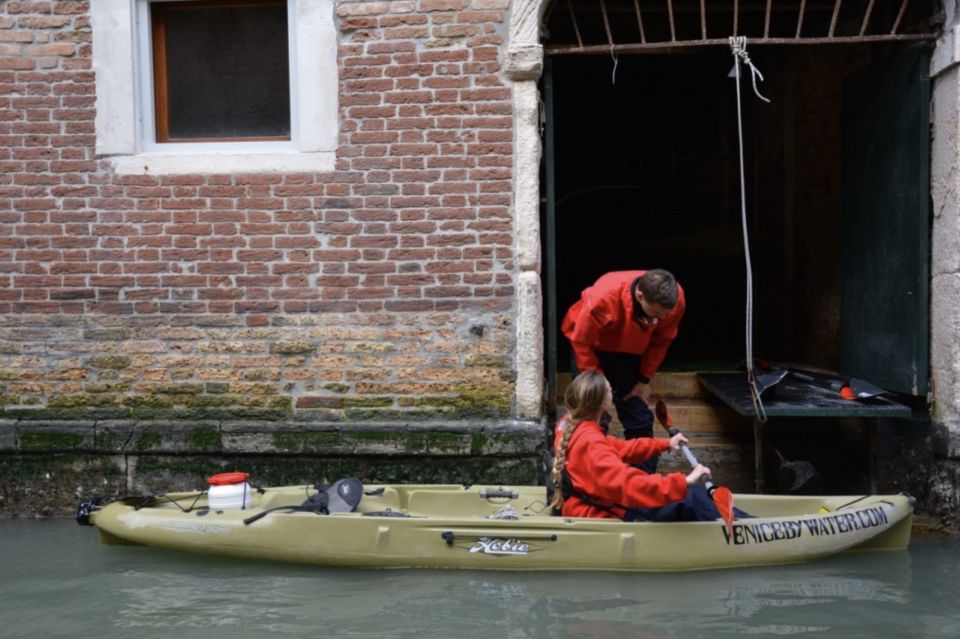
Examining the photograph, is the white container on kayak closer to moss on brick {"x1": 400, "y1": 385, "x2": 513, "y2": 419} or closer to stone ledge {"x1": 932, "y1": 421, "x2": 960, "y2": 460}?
moss on brick {"x1": 400, "y1": 385, "x2": 513, "y2": 419}

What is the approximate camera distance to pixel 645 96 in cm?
1095

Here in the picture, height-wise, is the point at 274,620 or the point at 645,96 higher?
the point at 645,96

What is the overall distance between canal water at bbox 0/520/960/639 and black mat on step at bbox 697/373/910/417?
3.20 feet

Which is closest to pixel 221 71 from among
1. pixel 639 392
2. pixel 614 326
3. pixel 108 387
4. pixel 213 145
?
pixel 213 145

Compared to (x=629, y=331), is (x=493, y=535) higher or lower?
lower

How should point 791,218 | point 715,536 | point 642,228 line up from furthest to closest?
1. point 642,228
2. point 791,218
3. point 715,536

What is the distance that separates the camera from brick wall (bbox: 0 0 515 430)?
6.24 metres

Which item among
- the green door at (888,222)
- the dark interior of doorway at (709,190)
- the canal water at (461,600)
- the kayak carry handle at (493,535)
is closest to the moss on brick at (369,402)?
the canal water at (461,600)

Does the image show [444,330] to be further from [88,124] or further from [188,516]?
[88,124]

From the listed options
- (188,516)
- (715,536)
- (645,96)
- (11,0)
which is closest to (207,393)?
(188,516)

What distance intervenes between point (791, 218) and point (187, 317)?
599 cm

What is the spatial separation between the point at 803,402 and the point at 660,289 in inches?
74.2

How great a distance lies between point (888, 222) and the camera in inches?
260

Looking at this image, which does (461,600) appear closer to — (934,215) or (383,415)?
(383,415)
